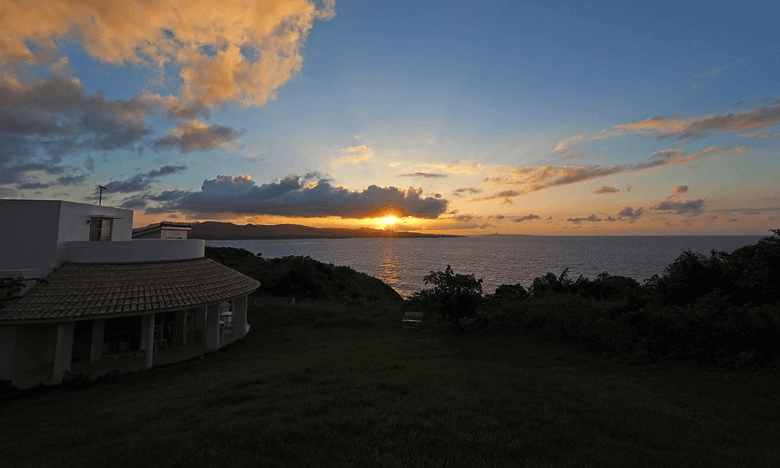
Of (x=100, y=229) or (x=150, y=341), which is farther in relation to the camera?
(x=100, y=229)

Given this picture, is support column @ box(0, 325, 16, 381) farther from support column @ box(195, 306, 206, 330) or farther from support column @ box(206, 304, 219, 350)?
support column @ box(195, 306, 206, 330)

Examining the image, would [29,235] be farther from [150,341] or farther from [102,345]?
[150,341]

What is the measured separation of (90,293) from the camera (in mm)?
12641

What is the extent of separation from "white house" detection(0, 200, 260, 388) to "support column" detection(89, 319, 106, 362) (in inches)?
1.4

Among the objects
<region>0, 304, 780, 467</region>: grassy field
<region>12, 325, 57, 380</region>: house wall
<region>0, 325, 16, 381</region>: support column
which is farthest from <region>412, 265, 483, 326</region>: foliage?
<region>0, 325, 16, 381</region>: support column

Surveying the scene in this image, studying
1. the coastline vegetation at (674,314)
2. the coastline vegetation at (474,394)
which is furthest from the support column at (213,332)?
the coastline vegetation at (674,314)

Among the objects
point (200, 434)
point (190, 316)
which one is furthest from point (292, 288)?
point (200, 434)

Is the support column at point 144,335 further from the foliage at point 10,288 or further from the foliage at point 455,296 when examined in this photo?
the foliage at point 455,296

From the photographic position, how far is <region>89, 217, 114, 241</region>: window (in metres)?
15.7

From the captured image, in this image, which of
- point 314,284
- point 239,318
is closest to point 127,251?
point 239,318

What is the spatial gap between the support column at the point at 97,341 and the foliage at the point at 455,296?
14.4m

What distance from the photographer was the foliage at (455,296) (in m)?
17.4

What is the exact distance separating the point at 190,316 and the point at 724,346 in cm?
2378

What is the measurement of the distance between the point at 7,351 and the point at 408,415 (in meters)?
14.8
